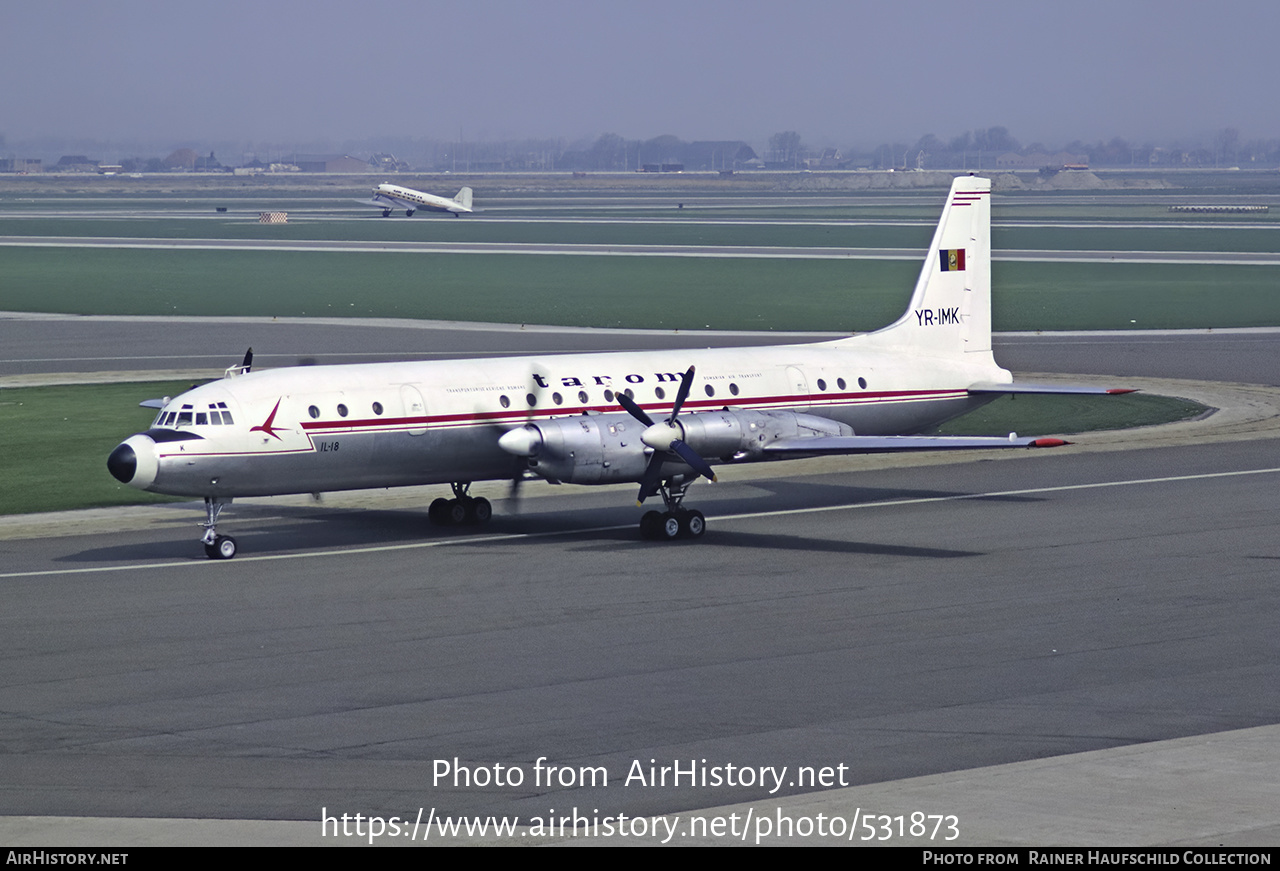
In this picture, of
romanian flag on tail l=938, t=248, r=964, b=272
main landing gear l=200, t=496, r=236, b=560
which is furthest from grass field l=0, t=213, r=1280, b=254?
main landing gear l=200, t=496, r=236, b=560

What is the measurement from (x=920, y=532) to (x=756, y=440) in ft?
13.4

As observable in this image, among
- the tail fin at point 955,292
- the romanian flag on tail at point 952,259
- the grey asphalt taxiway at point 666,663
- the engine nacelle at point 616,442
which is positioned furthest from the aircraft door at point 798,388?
the romanian flag on tail at point 952,259

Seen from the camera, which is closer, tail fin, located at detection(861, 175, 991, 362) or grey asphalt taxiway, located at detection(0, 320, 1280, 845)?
grey asphalt taxiway, located at detection(0, 320, 1280, 845)

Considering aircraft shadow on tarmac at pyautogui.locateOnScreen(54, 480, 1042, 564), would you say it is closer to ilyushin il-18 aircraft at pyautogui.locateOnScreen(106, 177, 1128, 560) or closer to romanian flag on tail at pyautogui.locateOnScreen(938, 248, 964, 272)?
ilyushin il-18 aircraft at pyautogui.locateOnScreen(106, 177, 1128, 560)

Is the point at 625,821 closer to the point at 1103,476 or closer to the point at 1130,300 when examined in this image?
the point at 1103,476

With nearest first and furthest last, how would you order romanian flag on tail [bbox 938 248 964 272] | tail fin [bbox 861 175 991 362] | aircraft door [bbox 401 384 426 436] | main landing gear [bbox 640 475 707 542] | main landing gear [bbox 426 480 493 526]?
aircraft door [bbox 401 384 426 436] → main landing gear [bbox 640 475 707 542] → main landing gear [bbox 426 480 493 526] → tail fin [bbox 861 175 991 362] → romanian flag on tail [bbox 938 248 964 272]

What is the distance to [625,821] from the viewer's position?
15594 mm

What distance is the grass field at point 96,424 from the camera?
38469 millimetres

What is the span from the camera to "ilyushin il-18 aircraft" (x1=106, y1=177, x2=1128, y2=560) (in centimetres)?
3106

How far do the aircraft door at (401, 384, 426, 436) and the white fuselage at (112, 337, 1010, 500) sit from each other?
0.03 metres

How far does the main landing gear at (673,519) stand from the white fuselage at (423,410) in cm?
63

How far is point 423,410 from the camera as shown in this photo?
32562mm

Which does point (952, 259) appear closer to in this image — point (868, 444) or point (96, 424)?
point (868, 444)

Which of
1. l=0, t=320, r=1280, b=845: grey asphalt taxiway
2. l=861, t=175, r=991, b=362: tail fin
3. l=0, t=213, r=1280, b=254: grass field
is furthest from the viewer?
l=0, t=213, r=1280, b=254: grass field
